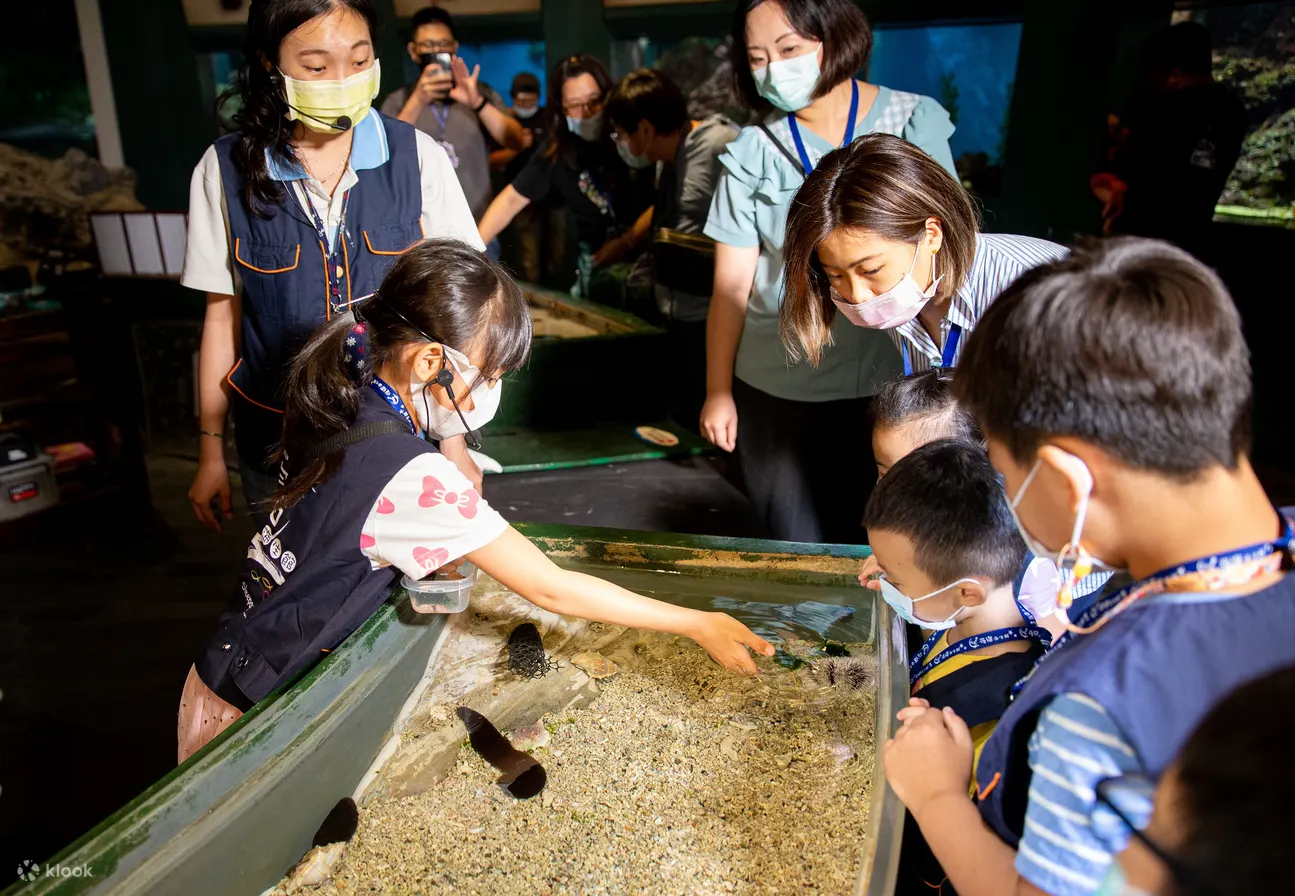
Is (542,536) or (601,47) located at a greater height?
(601,47)

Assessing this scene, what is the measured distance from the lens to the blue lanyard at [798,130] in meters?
1.92

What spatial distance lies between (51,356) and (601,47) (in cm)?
351

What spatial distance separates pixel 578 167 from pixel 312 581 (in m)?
2.66

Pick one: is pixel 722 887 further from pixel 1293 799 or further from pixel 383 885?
pixel 1293 799

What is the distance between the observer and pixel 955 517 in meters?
1.20

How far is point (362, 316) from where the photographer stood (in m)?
1.43

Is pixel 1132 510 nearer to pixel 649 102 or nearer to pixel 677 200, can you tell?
pixel 677 200

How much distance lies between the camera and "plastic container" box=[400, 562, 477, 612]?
142cm

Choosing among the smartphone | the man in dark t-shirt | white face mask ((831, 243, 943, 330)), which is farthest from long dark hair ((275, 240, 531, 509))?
the man in dark t-shirt

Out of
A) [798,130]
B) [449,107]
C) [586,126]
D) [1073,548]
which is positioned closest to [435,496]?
[1073,548]

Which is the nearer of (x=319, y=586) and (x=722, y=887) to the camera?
(x=722, y=887)

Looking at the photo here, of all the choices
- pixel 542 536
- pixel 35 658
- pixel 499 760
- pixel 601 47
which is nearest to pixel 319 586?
pixel 499 760

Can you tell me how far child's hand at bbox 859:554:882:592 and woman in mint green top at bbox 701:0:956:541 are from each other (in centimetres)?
61

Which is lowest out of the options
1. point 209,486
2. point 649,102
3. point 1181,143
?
point 209,486
